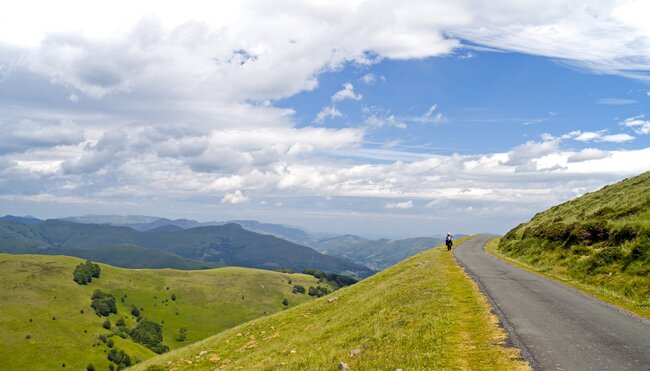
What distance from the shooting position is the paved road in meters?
14.1

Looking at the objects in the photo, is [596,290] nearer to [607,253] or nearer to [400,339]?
[607,253]

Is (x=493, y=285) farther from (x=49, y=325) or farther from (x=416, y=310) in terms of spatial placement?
(x=49, y=325)

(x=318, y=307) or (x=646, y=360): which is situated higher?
(x=646, y=360)

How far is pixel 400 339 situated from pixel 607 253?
2508 centimetres

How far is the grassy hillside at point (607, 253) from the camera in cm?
2670

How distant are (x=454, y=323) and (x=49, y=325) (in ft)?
795

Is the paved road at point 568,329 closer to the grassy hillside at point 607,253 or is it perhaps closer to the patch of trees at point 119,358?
the grassy hillside at point 607,253

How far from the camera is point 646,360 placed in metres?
14.0

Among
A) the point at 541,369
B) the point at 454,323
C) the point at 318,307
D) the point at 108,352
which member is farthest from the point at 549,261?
the point at 108,352

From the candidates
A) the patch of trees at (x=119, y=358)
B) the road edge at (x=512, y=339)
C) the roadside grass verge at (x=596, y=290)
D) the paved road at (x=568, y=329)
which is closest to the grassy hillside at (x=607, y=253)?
the roadside grass verge at (x=596, y=290)

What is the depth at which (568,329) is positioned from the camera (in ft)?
59.1

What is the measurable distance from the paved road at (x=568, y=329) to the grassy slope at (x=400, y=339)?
1023mm

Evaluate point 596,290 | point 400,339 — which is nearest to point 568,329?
point 400,339

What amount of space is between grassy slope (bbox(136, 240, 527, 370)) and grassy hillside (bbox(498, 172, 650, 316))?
945 cm
